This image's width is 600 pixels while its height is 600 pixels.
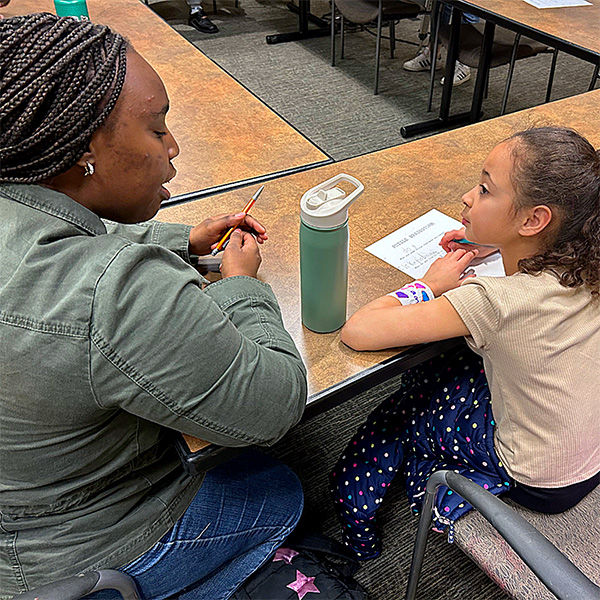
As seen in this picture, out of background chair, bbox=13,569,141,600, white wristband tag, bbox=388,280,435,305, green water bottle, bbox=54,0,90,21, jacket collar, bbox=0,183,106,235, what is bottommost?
background chair, bbox=13,569,141,600

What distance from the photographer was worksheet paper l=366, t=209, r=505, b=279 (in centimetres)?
118

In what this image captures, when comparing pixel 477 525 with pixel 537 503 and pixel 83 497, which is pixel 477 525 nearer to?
pixel 537 503

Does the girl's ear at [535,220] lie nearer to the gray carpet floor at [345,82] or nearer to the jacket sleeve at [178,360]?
the jacket sleeve at [178,360]

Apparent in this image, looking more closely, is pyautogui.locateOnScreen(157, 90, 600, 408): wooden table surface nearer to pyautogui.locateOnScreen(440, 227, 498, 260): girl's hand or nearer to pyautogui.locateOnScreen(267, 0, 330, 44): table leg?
pyautogui.locateOnScreen(440, 227, 498, 260): girl's hand

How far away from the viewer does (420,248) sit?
1.22 meters

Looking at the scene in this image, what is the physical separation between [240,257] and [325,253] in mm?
215

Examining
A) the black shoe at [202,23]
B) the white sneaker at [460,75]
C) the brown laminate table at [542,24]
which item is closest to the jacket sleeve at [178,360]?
the brown laminate table at [542,24]

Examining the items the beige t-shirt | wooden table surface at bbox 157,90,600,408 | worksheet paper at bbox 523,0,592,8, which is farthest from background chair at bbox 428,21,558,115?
the beige t-shirt

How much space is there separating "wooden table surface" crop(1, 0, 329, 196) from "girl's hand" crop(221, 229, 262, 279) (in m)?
0.40

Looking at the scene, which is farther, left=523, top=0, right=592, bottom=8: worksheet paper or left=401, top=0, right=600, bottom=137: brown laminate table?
left=523, top=0, right=592, bottom=8: worksheet paper

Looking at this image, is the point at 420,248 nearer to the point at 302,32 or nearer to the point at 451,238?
the point at 451,238

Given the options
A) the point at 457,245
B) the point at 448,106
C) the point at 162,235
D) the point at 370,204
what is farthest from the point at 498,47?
the point at 162,235

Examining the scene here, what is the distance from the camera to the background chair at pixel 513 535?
0.75m

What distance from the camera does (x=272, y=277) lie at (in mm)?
1160
